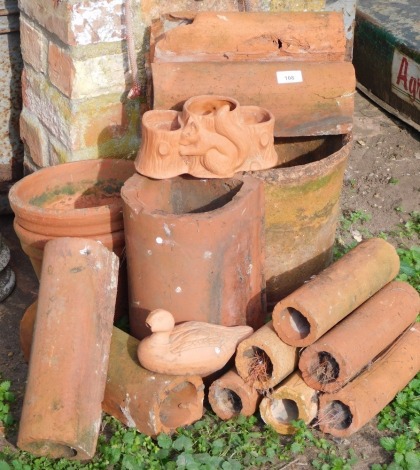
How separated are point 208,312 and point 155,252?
0.35m

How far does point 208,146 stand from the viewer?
3211mm

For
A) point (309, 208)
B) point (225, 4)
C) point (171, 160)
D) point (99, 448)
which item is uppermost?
point (225, 4)

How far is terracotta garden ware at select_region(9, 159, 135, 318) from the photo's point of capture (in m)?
3.46

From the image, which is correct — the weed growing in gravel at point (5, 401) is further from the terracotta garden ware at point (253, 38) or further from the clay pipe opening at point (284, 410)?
the terracotta garden ware at point (253, 38)

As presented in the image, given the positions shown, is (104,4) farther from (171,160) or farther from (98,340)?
(98,340)

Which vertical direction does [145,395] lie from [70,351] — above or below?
below

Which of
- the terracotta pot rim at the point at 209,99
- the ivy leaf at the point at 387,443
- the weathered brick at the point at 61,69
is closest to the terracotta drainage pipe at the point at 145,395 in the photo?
the ivy leaf at the point at 387,443

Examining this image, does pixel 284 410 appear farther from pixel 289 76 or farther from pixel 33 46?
pixel 33 46

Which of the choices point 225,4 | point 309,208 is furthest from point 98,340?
point 225,4

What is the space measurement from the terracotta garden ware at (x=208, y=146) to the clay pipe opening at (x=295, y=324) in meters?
0.63

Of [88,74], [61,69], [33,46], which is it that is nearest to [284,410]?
[88,74]

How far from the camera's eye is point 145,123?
331cm

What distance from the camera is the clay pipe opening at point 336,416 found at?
3.09 meters

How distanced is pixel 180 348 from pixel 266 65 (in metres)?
1.47
